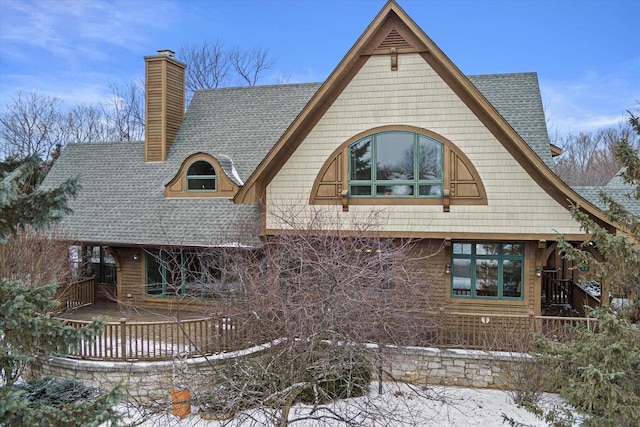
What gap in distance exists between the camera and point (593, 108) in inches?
2176

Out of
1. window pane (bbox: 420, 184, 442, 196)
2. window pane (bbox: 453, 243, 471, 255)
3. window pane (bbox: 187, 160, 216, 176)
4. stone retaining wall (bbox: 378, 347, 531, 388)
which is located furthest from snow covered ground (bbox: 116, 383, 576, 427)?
window pane (bbox: 187, 160, 216, 176)

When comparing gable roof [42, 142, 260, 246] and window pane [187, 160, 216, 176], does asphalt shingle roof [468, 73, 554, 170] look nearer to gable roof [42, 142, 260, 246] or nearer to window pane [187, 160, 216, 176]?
gable roof [42, 142, 260, 246]

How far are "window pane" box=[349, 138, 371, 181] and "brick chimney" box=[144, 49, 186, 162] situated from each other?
27.8ft

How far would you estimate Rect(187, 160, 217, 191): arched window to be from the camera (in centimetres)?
1650

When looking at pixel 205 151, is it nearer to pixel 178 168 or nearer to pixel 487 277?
pixel 178 168

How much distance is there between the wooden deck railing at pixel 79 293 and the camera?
15.7 m

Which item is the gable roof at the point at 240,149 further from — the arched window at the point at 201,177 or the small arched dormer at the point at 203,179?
the arched window at the point at 201,177

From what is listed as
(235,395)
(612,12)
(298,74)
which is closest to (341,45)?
(298,74)

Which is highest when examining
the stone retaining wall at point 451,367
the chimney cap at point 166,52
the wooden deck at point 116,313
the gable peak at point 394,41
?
the chimney cap at point 166,52

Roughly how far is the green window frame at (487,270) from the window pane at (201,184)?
783 centimetres

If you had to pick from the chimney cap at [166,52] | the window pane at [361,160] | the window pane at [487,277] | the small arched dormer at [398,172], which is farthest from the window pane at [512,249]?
the chimney cap at [166,52]

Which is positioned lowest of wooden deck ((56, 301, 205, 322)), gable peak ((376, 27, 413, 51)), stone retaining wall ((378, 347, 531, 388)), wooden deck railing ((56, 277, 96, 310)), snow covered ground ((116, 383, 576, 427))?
snow covered ground ((116, 383, 576, 427))

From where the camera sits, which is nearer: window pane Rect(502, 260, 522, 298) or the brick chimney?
window pane Rect(502, 260, 522, 298)

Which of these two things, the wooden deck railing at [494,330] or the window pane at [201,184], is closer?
the wooden deck railing at [494,330]
